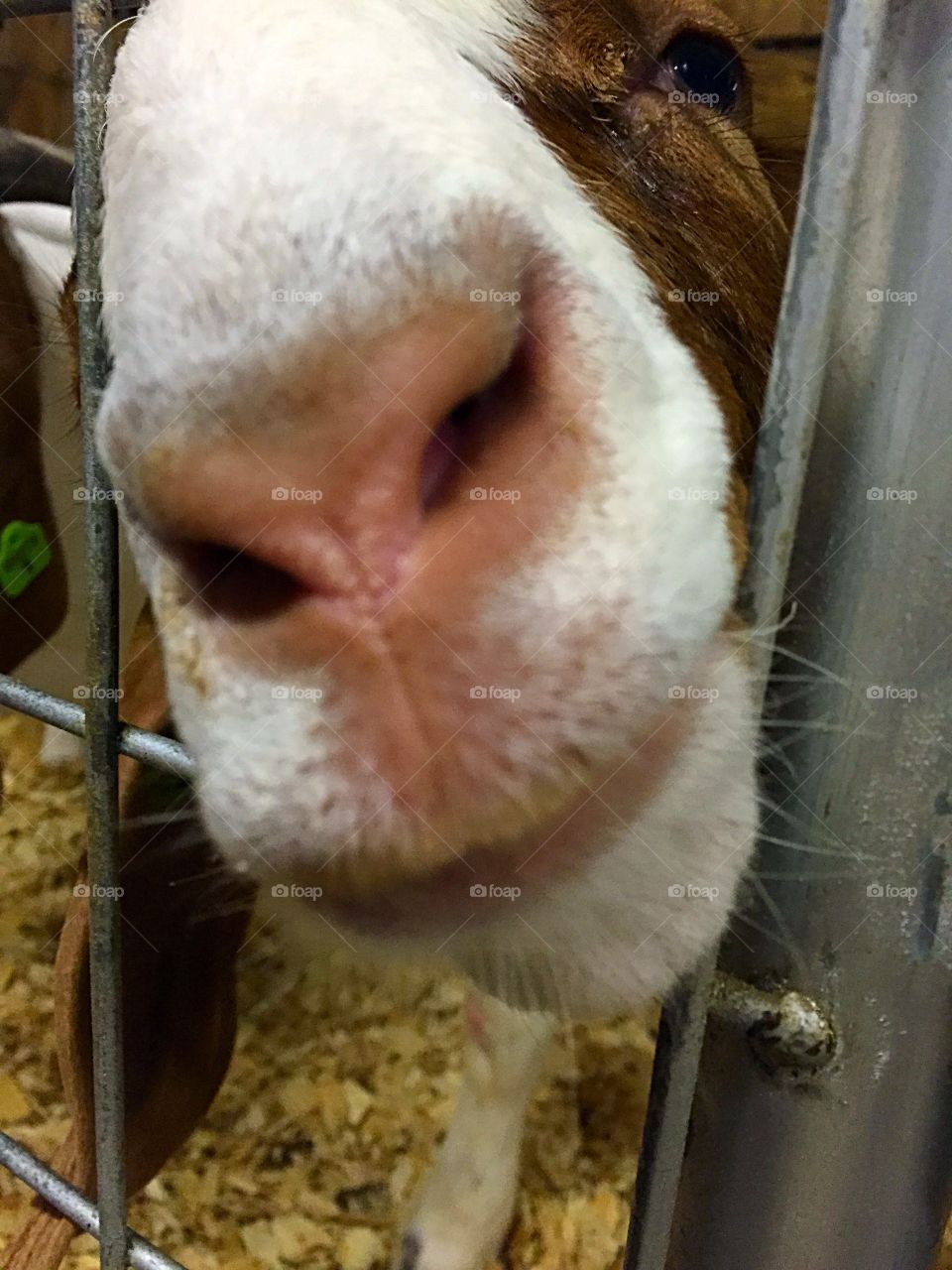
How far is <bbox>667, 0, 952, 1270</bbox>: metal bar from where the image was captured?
41 cm

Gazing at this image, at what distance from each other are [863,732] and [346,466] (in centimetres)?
24

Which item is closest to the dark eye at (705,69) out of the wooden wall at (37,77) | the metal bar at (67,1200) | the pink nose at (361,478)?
the pink nose at (361,478)

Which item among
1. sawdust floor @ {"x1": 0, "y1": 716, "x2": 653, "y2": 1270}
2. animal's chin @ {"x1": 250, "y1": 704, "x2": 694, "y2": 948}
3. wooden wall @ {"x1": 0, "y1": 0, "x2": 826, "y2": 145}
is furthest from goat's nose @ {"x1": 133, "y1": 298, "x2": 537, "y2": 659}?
wooden wall @ {"x1": 0, "y1": 0, "x2": 826, "y2": 145}

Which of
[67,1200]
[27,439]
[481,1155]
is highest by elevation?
[27,439]

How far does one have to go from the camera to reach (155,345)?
1.54 feet

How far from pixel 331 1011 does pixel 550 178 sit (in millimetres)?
1552

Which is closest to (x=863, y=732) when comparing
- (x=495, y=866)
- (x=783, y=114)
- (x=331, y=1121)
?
(x=495, y=866)

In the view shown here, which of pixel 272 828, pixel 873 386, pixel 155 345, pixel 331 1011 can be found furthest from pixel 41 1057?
pixel 873 386

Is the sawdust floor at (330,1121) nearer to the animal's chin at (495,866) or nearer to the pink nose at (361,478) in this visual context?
the animal's chin at (495,866)

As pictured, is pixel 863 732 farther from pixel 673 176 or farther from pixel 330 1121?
pixel 330 1121

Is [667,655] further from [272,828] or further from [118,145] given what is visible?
[118,145]

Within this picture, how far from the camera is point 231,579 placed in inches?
19.1

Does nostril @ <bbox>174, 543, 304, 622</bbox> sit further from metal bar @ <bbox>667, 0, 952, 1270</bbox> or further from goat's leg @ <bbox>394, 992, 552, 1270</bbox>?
goat's leg @ <bbox>394, 992, 552, 1270</bbox>

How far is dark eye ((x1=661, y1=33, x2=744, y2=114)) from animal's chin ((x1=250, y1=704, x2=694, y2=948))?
2.06ft
